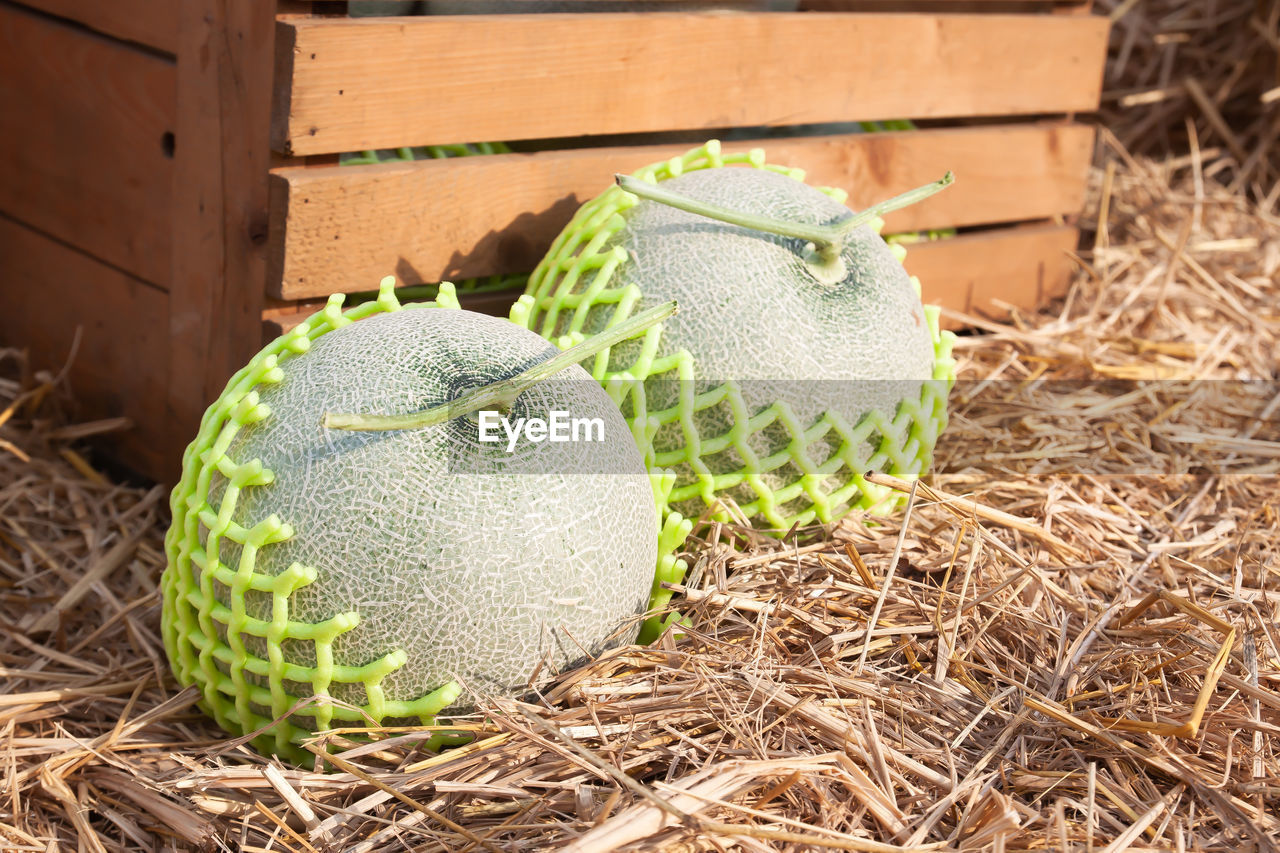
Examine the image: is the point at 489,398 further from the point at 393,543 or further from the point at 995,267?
the point at 995,267

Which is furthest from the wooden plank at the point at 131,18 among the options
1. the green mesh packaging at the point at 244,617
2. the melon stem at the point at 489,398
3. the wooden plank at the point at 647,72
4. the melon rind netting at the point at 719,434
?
the melon stem at the point at 489,398

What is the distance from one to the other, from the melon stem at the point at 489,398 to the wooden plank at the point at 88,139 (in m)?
1.05

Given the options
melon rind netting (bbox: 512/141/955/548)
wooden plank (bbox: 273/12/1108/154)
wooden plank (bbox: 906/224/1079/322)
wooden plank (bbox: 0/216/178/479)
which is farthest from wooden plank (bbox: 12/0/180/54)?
wooden plank (bbox: 906/224/1079/322)

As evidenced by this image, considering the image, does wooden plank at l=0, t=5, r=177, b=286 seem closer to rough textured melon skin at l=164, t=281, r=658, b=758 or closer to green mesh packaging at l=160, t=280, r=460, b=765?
green mesh packaging at l=160, t=280, r=460, b=765

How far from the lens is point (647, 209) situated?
2.36 metres

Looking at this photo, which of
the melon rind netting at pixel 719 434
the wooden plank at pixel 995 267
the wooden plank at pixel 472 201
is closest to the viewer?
the melon rind netting at pixel 719 434

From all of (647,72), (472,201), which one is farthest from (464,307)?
(647,72)

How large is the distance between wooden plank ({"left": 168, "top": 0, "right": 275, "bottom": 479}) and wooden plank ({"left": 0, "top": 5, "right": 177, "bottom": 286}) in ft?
0.29

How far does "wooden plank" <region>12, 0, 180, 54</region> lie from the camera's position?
233 centimetres

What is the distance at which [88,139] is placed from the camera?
2.61 metres

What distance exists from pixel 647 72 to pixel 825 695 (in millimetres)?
1493

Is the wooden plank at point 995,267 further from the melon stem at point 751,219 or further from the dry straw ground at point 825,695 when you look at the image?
the melon stem at point 751,219

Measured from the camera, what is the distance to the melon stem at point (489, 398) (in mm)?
1671

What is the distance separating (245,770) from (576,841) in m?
0.57
